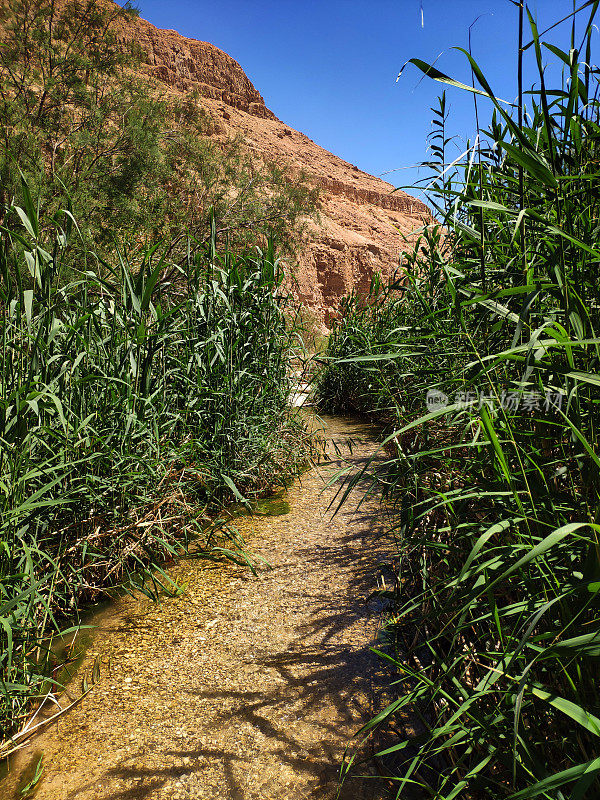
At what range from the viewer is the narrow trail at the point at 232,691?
95 centimetres

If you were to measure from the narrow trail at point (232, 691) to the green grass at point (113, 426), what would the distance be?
0.13 metres

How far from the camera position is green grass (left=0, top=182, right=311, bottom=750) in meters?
1.11

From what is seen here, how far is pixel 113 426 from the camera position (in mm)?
1506

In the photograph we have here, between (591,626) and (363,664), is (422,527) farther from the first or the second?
(591,626)

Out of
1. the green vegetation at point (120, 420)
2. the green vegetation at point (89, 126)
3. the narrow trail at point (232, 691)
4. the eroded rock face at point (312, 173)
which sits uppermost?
the eroded rock face at point (312, 173)

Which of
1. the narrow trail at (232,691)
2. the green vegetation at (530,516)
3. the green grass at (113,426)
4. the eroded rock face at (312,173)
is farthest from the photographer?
the eroded rock face at (312,173)

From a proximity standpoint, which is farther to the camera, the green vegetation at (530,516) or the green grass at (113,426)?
the green grass at (113,426)

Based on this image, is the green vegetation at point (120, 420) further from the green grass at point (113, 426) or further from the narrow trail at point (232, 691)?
the narrow trail at point (232, 691)

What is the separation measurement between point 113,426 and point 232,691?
81 centimetres

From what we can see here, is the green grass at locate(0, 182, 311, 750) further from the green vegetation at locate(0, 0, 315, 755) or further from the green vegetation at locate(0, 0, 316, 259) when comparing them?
the green vegetation at locate(0, 0, 316, 259)

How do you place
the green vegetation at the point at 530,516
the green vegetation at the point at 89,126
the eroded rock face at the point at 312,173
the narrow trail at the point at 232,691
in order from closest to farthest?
1. the green vegetation at the point at 530,516
2. the narrow trail at the point at 232,691
3. the green vegetation at the point at 89,126
4. the eroded rock face at the point at 312,173

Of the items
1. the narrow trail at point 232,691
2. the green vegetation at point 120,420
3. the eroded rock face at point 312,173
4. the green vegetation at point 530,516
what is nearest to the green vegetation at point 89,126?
the green vegetation at point 120,420

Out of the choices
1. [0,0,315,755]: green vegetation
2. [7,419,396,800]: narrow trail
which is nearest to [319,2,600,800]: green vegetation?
[7,419,396,800]: narrow trail

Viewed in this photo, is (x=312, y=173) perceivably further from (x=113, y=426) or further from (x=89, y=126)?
(x=113, y=426)
